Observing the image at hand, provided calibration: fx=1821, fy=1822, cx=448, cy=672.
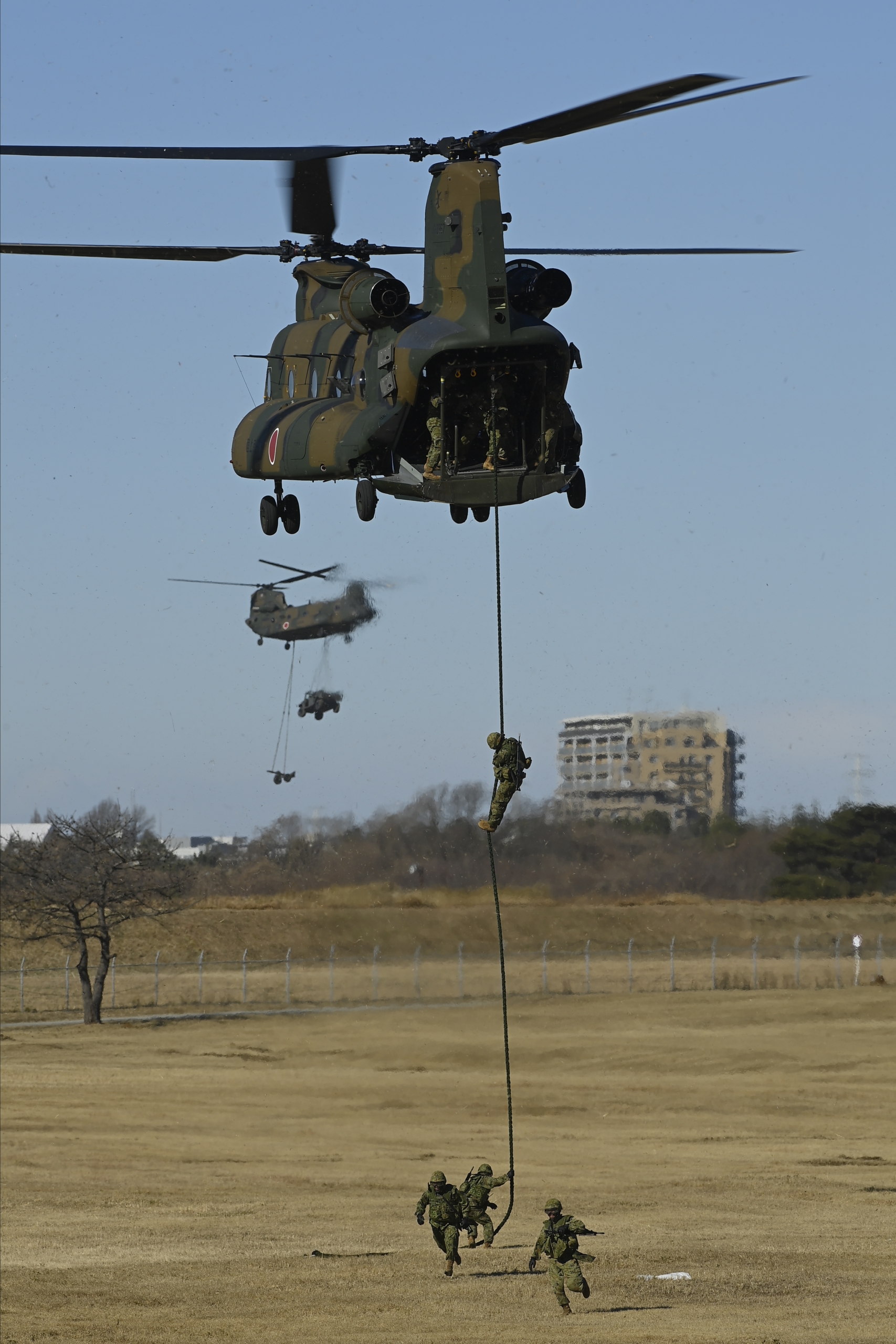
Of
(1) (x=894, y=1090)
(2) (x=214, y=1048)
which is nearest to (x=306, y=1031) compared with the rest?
(2) (x=214, y=1048)

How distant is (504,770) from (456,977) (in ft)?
183

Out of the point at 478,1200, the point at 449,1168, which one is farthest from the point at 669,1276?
the point at 449,1168

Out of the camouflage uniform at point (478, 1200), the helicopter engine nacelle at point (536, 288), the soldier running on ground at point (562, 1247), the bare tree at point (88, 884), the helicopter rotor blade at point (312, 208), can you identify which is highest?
the helicopter rotor blade at point (312, 208)

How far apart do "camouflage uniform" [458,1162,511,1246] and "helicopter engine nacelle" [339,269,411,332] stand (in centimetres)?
973

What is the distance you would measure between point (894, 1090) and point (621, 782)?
86.0 ft

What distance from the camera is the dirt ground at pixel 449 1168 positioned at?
1030 inches

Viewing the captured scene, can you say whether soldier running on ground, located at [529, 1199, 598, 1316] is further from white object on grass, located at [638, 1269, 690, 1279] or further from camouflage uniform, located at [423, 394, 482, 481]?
camouflage uniform, located at [423, 394, 482, 481]

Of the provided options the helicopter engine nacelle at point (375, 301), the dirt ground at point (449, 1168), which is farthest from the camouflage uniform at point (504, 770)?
the dirt ground at point (449, 1168)

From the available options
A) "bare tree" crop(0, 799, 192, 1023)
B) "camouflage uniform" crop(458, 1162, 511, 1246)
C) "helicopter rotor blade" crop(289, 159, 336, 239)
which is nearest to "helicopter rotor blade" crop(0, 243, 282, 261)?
"helicopter rotor blade" crop(289, 159, 336, 239)

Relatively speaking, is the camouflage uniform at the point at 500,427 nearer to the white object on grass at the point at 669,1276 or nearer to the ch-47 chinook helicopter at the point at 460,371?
the ch-47 chinook helicopter at the point at 460,371

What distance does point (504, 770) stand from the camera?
1553 centimetres

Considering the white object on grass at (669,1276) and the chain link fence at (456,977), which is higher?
the chain link fence at (456,977)

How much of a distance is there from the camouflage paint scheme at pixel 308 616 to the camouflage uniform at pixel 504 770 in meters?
52.3

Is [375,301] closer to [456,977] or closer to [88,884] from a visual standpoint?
[88,884]
